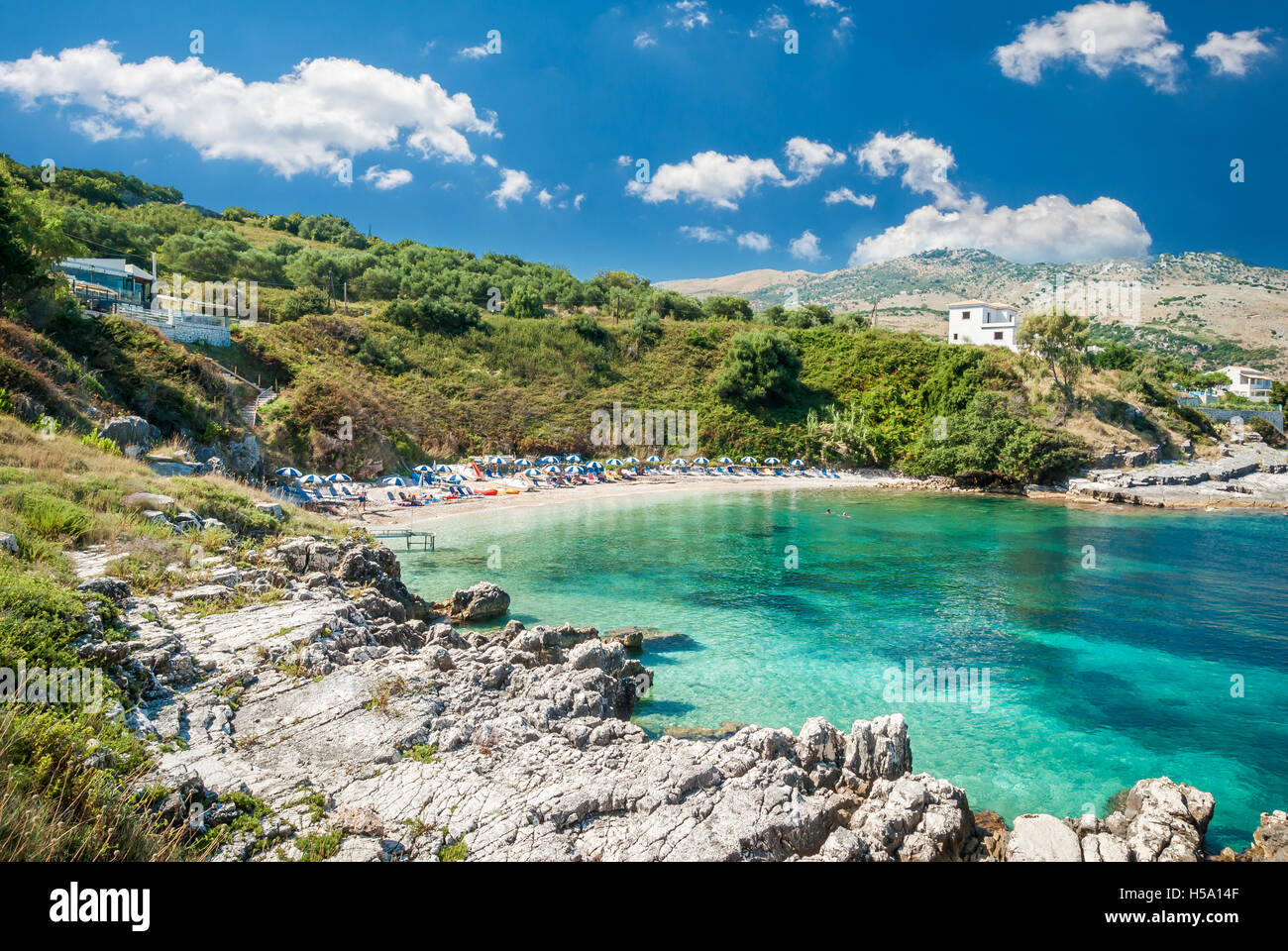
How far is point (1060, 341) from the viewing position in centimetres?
4878

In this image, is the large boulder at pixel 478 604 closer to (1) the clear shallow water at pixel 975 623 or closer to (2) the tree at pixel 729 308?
(1) the clear shallow water at pixel 975 623

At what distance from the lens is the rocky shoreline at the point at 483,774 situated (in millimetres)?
5820

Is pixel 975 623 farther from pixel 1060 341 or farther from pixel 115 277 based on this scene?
pixel 115 277

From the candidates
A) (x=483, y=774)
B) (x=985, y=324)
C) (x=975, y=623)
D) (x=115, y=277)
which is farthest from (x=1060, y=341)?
(x=115, y=277)

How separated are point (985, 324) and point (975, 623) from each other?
5600cm

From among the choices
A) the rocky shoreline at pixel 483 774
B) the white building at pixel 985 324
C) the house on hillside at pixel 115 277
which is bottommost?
the rocky shoreline at pixel 483 774

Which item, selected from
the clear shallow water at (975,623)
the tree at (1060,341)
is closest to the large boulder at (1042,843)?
the clear shallow water at (975,623)

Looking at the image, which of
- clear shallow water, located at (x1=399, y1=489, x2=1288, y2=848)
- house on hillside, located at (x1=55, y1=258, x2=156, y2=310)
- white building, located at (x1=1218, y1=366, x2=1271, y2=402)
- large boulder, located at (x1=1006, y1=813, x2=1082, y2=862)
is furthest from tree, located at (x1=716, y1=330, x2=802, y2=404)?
white building, located at (x1=1218, y1=366, x2=1271, y2=402)

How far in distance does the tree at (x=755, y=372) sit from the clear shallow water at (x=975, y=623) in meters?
23.5

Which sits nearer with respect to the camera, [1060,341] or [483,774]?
[483,774]

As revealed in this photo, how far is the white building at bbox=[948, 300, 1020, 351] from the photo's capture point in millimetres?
61588

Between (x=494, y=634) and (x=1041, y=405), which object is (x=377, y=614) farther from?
(x=1041, y=405)

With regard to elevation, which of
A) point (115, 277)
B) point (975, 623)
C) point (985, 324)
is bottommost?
point (975, 623)
